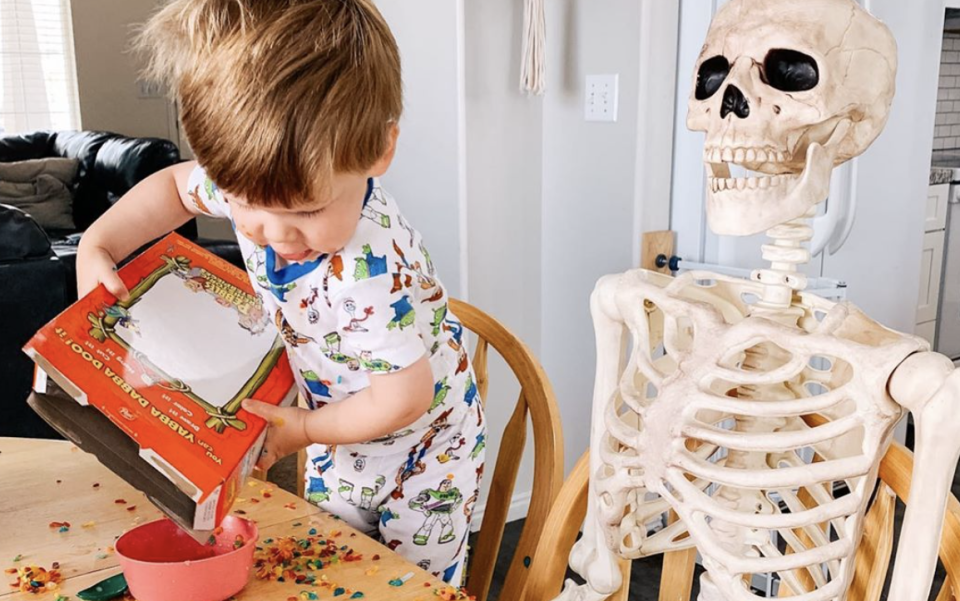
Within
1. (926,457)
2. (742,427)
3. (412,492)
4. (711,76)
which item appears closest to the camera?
(926,457)

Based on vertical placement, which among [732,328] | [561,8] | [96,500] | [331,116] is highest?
[561,8]

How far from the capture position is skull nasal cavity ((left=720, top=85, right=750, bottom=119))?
97 centimetres

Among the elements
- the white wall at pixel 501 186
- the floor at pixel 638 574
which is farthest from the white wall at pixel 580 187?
the floor at pixel 638 574

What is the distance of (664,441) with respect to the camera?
0.83 m

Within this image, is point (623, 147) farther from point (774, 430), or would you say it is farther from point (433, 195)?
point (774, 430)

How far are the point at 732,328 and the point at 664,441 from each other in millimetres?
114

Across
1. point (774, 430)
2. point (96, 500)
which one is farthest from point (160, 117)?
point (774, 430)

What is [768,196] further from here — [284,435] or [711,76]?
[284,435]

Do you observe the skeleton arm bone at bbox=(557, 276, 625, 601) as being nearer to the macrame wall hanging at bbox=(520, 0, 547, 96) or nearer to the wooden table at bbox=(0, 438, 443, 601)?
the wooden table at bbox=(0, 438, 443, 601)

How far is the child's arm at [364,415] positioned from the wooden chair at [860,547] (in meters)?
0.18

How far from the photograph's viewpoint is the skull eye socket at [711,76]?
1.00 metres

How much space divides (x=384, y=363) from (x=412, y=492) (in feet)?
0.92

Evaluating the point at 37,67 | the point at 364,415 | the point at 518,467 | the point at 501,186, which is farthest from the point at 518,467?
the point at 37,67

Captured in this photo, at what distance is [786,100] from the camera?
3.02ft
